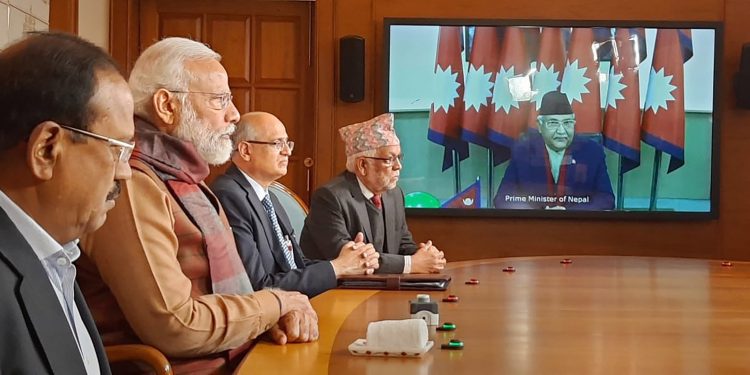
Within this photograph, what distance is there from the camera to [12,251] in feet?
3.86

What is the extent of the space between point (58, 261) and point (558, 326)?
4.13ft

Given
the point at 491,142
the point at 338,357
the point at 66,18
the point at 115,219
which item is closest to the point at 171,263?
the point at 115,219

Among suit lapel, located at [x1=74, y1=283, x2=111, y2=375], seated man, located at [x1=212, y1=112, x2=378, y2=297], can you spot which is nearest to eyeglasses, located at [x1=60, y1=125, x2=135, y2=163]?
suit lapel, located at [x1=74, y1=283, x2=111, y2=375]

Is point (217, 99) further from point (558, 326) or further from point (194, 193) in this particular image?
point (558, 326)

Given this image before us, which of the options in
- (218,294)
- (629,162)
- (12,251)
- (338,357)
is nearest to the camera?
(12,251)

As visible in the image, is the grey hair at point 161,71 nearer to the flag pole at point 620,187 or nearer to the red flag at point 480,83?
the red flag at point 480,83

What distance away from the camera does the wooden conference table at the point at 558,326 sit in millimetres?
1767

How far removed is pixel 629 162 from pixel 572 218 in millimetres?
473

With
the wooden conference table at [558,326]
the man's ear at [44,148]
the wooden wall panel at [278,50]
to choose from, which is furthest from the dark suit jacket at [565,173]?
the man's ear at [44,148]

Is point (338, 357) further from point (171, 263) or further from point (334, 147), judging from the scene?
point (334, 147)

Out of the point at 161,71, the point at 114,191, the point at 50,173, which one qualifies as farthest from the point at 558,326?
the point at 50,173

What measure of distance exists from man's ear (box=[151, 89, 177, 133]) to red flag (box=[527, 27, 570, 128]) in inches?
149

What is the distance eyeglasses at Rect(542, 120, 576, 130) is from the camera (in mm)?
5781

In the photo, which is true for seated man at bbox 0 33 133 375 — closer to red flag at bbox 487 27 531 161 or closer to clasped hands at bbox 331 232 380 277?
clasped hands at bbox 331 232 380 277
